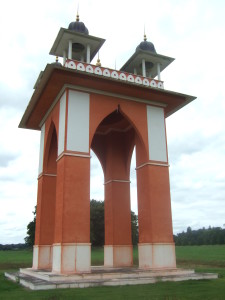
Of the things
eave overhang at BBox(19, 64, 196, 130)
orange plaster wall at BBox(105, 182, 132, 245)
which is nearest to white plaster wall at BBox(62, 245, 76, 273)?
orange plaster wall at BBox(105, 182, 132, 245)

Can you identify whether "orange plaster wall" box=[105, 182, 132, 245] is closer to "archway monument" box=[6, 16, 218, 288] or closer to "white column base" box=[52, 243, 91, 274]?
"archway monument" box=[6, 16, 218, 288]

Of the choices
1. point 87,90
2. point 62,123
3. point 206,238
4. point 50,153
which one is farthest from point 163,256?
point 206,238

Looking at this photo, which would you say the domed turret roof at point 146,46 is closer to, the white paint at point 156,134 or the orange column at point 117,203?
the white paint at point 156,134

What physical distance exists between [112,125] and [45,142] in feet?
13.4

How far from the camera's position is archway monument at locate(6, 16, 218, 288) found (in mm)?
12914

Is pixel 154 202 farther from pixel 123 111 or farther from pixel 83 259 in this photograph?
A: pixel 123 111

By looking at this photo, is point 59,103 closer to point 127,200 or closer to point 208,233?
point 127,200

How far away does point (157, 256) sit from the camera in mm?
13875

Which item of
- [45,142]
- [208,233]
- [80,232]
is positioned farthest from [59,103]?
[208,233]

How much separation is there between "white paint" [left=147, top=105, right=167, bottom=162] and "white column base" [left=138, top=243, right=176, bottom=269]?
3869 millimetres

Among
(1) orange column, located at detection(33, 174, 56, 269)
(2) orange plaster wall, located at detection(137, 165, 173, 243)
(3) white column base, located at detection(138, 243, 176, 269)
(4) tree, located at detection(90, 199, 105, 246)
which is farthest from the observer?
(4) tree, located at detection(90, 199, 105, 246)

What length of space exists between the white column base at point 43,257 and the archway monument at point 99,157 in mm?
47

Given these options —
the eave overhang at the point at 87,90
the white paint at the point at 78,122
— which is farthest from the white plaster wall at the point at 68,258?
the eave overhang at the point at 87,90

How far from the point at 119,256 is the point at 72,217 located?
17.0 feet
